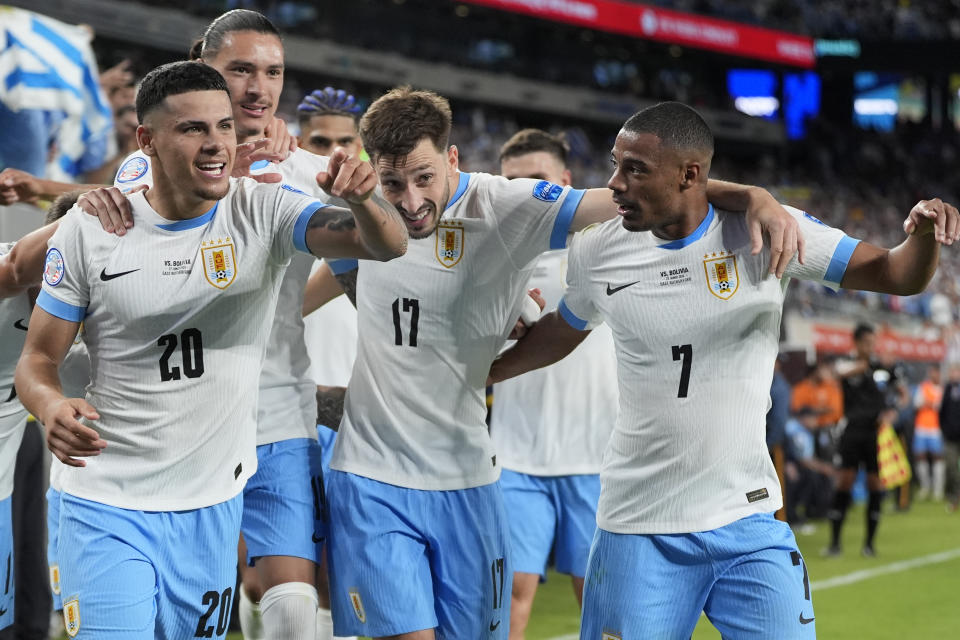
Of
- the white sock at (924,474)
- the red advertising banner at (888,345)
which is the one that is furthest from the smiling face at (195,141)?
the white sock at (924,474)

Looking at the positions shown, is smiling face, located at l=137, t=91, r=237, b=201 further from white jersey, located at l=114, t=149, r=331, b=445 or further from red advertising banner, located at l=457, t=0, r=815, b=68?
red advertising banner, located at l=457, t=0, r=815, b=68

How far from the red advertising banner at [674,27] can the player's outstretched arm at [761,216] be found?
26.6m

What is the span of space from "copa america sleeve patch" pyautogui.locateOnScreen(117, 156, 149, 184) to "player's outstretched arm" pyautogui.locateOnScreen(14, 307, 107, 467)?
0.74 metres

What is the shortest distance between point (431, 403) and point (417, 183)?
0.76m

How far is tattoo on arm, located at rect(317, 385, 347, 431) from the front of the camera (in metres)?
5.18

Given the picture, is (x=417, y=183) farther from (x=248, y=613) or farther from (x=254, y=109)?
(x=248, y=613)

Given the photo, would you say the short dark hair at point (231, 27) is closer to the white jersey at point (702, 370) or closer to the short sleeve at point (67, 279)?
the short sleeve at point (67, 279)

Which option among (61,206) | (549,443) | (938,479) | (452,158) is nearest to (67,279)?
(61,206)

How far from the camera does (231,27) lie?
4.65 meters

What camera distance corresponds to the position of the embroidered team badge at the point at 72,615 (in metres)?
3.69

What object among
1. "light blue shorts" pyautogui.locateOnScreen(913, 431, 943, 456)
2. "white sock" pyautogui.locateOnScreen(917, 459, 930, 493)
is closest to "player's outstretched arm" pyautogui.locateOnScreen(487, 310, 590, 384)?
"light blue shorts" pyautogui.locateOnScreen(913, 431, 943, 456)

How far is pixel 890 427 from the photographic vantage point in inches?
→ 638

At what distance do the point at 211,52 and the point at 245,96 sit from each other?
0.72ft

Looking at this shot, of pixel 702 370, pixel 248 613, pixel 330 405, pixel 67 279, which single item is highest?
pixel 67 279
